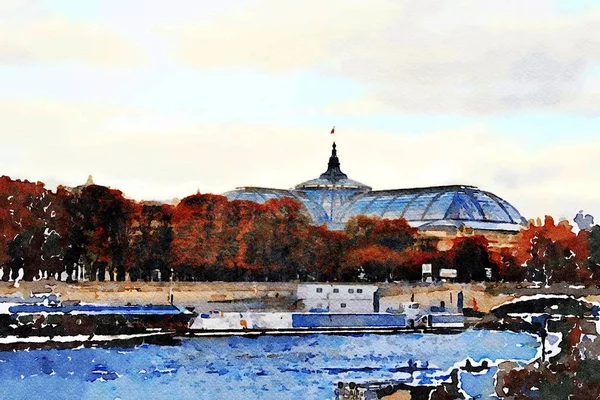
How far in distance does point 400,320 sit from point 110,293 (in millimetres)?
6969

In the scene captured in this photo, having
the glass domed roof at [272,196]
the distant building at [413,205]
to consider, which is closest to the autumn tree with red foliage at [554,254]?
the distant building at [413,205]

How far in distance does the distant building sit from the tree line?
908 cm

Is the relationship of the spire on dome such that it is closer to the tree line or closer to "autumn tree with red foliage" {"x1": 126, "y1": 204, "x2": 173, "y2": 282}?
the tree line

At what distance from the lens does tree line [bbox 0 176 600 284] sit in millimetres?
27656

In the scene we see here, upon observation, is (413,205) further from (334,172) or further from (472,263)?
(472,263)

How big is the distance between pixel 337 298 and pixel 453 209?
1913cm

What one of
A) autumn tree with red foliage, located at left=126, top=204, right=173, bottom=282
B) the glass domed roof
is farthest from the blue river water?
the glass domed roof

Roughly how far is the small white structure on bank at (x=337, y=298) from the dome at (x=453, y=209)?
1686 cm

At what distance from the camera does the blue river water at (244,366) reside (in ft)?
55.1

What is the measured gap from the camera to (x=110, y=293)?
2853cm

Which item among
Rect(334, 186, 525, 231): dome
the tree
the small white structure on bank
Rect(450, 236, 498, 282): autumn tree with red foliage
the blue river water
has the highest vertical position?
Rect(334, 186, 525, 231): dome

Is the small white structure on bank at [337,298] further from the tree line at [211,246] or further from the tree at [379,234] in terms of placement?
the tree at [379,234]

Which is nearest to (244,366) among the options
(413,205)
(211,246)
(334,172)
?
(211,246)

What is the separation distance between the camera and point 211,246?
31422 millimetres
